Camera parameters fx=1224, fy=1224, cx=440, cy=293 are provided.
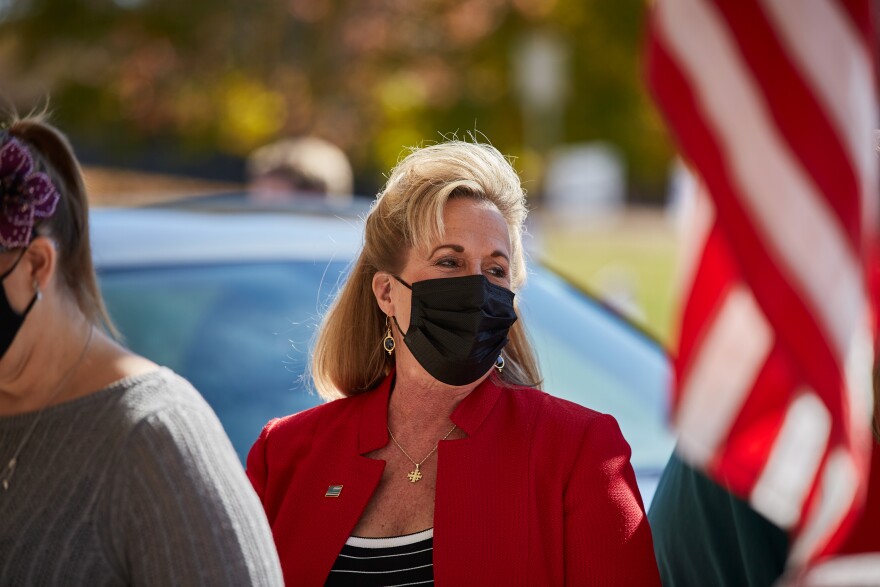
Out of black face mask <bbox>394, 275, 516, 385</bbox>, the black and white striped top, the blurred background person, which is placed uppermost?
the blurred background person

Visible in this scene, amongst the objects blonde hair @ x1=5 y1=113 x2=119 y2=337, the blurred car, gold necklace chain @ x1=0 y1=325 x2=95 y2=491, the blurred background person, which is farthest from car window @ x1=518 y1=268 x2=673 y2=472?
the blurred background person

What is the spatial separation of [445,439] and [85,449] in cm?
99

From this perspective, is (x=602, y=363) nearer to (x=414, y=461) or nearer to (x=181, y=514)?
(x=414, y=461)

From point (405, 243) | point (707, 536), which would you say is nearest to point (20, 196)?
point (405, 243)

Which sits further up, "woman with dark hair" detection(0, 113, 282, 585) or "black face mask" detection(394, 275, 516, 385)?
"black face mask" detection(394, 275, 516, 385)

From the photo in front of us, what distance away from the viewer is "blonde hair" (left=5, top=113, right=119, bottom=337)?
2.56m

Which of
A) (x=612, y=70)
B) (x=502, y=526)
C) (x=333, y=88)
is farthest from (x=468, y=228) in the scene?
(x=612, y=70)


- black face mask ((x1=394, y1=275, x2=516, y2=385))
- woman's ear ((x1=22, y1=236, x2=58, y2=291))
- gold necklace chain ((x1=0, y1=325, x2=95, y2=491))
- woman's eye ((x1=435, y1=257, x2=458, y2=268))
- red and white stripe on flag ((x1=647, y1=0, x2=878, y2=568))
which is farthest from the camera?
woman's eye ((x1=435, y1=257, x2=458, y2=268))

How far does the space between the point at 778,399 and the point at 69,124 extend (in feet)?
50.7

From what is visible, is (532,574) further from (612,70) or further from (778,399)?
(612,70)

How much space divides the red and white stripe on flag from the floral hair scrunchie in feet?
4.35

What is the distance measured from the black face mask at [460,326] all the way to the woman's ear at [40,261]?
902mm

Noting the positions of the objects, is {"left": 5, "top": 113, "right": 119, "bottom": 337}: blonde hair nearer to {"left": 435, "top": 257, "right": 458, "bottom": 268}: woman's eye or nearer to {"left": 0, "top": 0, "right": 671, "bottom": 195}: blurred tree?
{"left": 435, "top": 257, "right": 458, "bottom": 268}: woman's eye

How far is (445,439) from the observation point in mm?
3014
